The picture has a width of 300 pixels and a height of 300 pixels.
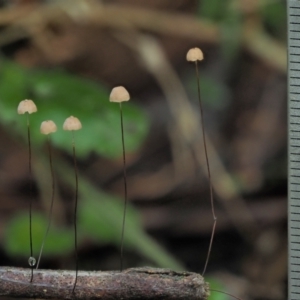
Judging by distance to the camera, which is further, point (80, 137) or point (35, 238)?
point (35, 238)

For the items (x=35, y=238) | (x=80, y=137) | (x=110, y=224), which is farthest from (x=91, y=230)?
(x=80, y=137)

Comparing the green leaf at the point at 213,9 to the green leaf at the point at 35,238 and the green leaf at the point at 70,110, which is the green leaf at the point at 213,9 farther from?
the green leaf at the point at 35,238

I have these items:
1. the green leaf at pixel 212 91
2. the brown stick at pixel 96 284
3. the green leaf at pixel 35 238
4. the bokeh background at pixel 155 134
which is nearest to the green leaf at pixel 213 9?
the bokeh background at pixel 155 134

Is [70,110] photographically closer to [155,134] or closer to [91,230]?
[91,230]

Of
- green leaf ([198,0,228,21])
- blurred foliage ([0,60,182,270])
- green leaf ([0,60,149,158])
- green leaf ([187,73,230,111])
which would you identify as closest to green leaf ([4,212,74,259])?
blurred foliage ([0,60,182,270])

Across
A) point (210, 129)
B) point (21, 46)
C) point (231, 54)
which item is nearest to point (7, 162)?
point (21, 46)

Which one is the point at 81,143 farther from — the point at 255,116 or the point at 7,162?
the point at 255,116
